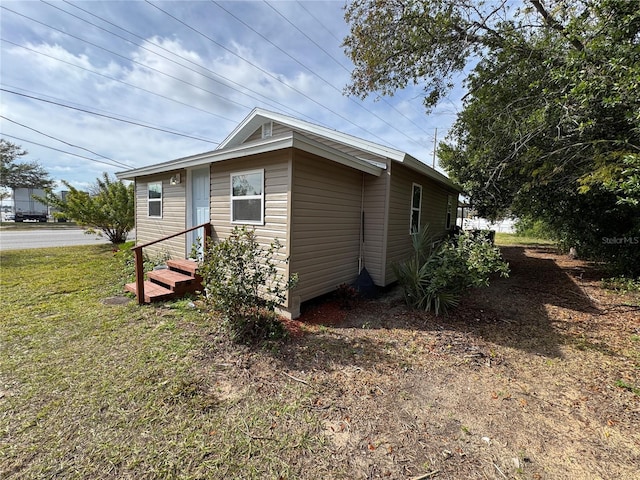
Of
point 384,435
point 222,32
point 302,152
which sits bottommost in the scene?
point 384,435

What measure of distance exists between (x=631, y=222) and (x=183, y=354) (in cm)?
1074

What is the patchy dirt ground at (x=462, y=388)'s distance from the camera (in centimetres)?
202

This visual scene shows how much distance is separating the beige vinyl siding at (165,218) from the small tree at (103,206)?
355cm

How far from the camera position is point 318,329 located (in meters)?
4.22

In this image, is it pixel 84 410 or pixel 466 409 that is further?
pixel 466 409

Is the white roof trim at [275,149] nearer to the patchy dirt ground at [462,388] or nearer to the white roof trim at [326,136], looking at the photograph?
the white roof trim at [326,136]

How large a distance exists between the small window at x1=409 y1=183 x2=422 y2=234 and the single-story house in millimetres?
29

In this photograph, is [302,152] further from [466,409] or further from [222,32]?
[222,32]

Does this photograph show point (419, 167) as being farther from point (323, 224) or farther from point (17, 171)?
point (17, 171)

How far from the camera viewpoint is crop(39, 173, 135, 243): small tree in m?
10.9

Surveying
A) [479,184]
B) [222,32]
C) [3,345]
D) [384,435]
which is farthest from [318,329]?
[222,32]

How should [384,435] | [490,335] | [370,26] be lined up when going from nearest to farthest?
1. [384,435]
2. [490,335]
3. [370,26]

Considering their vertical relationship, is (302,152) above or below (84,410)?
above

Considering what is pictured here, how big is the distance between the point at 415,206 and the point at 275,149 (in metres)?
4.72
